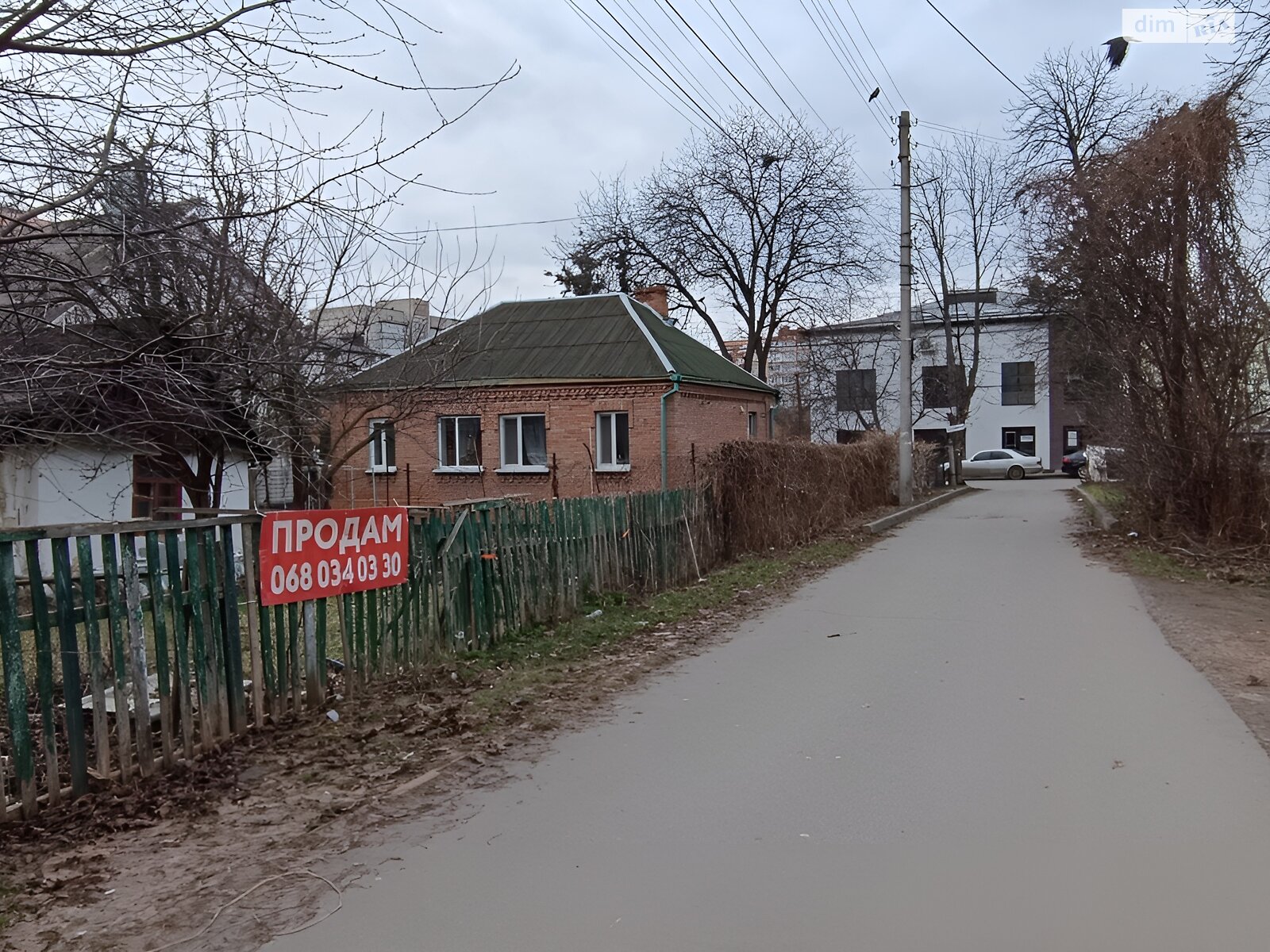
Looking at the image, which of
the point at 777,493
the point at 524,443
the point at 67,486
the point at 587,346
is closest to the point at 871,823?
the point at 777,493

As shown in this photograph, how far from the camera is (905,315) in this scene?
24391 mm

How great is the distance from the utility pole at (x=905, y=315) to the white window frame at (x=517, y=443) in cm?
865

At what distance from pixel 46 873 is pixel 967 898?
3.83m

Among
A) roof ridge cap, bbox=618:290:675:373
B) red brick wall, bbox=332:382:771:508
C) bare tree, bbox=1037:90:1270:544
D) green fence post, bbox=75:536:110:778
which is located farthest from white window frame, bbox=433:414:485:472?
green fence post, bbox=75:536:110:778

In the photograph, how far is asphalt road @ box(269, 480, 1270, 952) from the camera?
379cm

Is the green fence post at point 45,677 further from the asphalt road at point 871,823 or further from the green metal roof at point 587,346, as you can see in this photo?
the green metal roof at point 587,346

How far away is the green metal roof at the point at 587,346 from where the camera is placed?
23.6m

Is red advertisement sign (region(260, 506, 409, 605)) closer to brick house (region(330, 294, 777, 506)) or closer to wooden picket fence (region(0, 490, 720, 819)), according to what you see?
wooden picket fence (region(0, 490, 720, 819))

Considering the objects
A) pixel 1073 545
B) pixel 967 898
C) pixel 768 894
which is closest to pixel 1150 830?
pixel 967 898

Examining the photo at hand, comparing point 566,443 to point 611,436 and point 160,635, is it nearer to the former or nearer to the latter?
point 611,436

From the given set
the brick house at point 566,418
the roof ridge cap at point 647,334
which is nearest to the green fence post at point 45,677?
the brick house at point 566,418

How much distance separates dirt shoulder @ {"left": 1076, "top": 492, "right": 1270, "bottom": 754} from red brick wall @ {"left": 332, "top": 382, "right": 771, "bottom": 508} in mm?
9326

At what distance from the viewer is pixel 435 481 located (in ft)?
83.4

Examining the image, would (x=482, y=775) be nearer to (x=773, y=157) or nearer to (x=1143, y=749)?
(x=1143, y=749)
